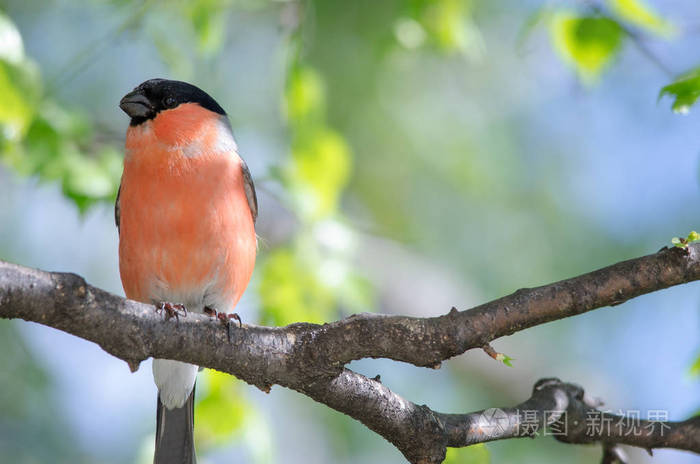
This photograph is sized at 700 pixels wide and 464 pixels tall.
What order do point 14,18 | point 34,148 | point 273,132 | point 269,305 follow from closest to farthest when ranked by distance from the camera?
point 34,148, point 269,305, point 14,18, point 273,132

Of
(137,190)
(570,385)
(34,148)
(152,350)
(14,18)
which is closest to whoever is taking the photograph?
(152,350)

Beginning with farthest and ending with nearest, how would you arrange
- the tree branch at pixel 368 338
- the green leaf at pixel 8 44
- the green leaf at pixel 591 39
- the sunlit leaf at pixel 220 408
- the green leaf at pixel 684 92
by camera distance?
the sunlit leaf at pixel 220 408, the green leaf at pixel 591 39, the green leaf at pixel 8 44, the green leaf at pixel 684 92, the tree branch at pixel 368 338

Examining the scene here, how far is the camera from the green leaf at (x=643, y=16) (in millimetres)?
4387

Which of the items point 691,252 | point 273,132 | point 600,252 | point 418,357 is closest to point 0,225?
point 273,132

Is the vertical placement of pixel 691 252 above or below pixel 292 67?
below

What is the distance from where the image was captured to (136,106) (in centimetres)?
448

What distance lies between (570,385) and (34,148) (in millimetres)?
3330

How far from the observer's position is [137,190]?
13.8 feet

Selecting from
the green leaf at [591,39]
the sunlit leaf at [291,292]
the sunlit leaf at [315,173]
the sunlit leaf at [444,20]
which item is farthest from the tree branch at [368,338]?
the sunlit leaf at [444,20]

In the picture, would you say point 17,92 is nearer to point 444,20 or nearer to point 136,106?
point 136,106

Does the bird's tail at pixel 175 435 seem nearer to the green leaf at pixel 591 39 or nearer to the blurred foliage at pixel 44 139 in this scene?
the blurred foliage at pixel 44 139

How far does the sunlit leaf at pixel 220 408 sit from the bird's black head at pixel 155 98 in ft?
5.28

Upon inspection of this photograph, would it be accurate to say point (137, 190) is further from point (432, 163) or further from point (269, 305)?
point (432, 163)

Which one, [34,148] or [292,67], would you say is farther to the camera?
[292,67]
